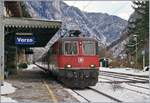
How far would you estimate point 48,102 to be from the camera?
609 inches

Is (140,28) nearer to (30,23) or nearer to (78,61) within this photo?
(30,23)

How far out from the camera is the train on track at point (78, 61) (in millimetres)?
23484

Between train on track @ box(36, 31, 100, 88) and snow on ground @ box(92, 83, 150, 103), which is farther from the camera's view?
train on track @ box(36, 31, 100, 88)

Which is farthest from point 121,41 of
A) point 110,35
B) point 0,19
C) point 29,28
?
point 0,19

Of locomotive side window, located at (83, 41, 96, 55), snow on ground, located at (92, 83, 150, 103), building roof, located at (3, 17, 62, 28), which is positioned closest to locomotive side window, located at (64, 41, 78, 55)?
locomotive side window, located at (83, 41, 96, 55)

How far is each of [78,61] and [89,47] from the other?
1.07 m

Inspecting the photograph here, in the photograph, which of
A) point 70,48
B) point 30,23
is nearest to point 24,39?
point 30,23

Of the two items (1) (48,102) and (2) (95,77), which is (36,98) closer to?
(1) (48,102)

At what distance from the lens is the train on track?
23484mm

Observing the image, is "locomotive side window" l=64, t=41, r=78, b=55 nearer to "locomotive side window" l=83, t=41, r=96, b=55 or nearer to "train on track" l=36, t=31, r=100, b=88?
"train on track" l=36, t=31, r=100, b=88

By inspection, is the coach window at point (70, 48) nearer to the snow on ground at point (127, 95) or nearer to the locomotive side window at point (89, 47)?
the locomotive side window at point (89, 47)

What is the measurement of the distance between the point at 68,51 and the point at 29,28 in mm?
6252

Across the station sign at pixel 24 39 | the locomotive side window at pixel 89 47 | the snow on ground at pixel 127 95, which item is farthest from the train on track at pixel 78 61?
the station sign at pixel 24 39

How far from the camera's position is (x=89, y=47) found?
2433 cm
